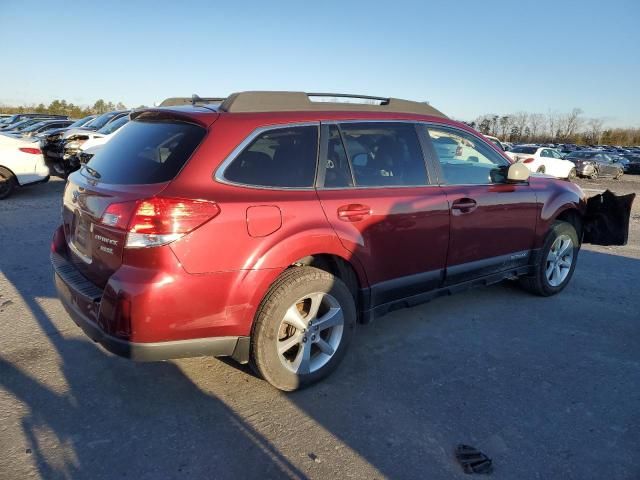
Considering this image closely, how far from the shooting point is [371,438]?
2.62 metres

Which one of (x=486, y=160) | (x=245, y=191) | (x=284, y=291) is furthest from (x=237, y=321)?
(x=486, y=160)

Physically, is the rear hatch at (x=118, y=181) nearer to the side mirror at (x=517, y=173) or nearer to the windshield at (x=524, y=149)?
the side mirror at (x=517, y=173)

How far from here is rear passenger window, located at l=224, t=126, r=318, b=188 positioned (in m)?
2.78

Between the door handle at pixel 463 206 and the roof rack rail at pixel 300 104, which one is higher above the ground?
the roof rack rail at pixel 300 104

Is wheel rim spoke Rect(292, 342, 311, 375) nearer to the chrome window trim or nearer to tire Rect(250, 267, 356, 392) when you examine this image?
tire Rect(250, 267, 356, 392)

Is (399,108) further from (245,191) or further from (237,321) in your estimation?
(237,321)

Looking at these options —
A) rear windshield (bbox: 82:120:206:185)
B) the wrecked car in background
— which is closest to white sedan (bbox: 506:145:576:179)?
the wrecked car in background

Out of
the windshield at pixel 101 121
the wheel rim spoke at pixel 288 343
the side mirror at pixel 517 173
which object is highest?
the windshield at pixel 101 121

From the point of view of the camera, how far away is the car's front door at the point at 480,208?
3.84 m

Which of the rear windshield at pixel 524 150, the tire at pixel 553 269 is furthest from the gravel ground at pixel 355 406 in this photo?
the rear windshield at pixel 524 150

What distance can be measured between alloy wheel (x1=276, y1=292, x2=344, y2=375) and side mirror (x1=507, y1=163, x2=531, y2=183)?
82.9 inches

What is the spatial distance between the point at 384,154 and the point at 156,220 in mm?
1802

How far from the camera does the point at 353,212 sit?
3.14 metres

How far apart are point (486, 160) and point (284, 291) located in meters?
2.46
